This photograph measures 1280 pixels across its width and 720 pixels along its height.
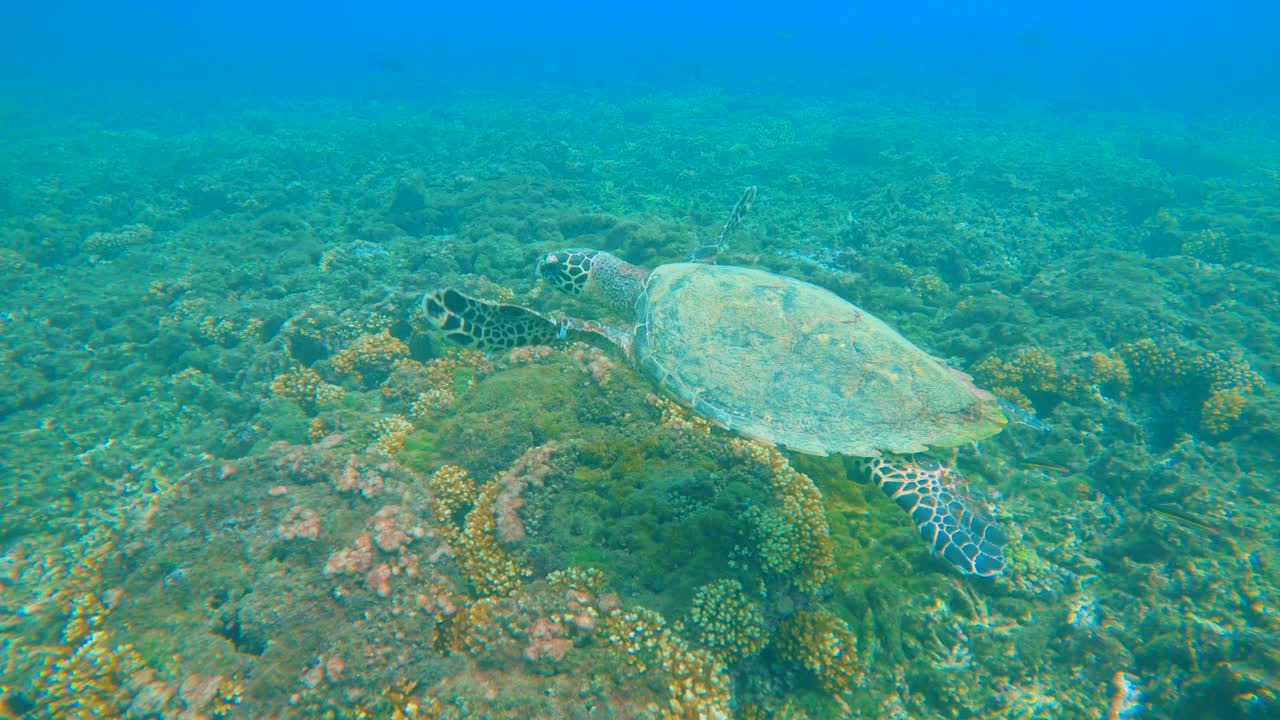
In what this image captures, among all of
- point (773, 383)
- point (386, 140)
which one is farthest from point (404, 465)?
point (386, 140)

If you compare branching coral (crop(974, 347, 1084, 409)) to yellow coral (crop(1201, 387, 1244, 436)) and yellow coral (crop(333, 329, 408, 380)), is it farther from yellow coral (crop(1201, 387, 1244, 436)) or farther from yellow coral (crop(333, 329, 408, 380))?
yellow coral (crop(333, 329, 408, 380))

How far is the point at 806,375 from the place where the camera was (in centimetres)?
338

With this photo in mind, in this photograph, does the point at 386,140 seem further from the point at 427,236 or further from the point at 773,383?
the point at 773,383

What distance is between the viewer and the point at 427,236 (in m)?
9.85

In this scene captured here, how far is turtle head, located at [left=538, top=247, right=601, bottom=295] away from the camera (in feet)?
16.7

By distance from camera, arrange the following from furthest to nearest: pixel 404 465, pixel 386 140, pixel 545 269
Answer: pixel 386 140 < pixel 545 269 < pixel 404 465

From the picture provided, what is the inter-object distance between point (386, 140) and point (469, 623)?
22.9 metres

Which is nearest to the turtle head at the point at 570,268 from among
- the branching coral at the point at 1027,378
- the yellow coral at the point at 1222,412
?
the branching coral at the point at 1027,378

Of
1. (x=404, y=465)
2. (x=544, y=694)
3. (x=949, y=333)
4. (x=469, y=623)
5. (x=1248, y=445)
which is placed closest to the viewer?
(x=544, y=694)

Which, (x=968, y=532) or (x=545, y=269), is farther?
(x=545, y=269)

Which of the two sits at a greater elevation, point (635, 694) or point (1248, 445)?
point (635, 694)

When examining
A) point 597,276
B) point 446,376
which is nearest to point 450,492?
point 446,376

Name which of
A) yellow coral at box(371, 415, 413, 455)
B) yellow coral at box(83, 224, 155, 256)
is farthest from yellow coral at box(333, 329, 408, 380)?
yellow coral at box(83, 224, 155, 256)

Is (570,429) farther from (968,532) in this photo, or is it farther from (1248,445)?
(1248,445)
